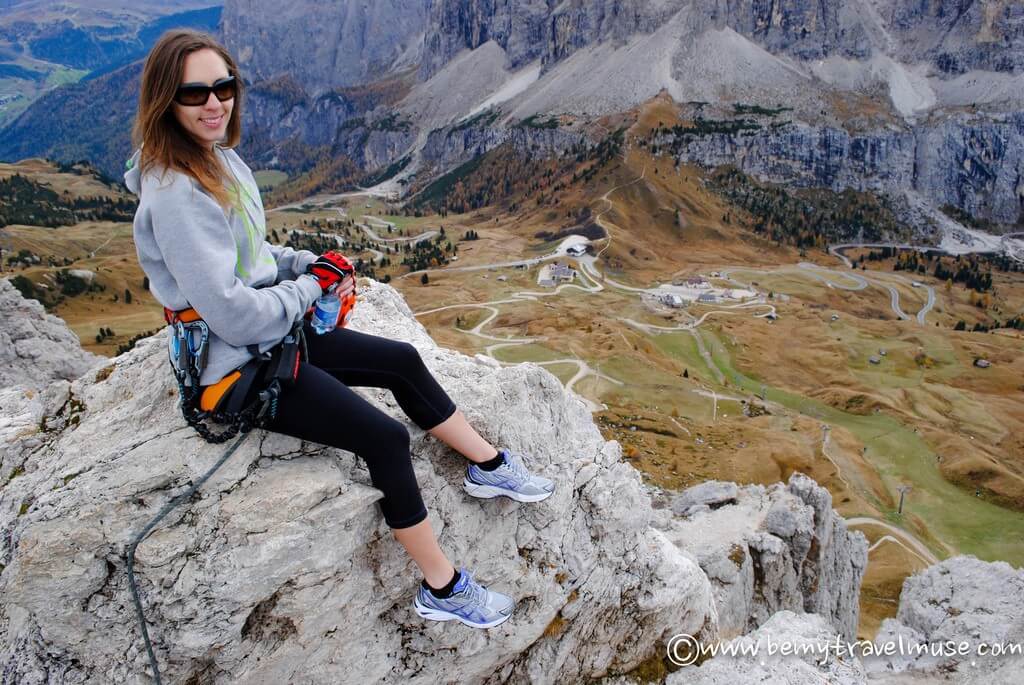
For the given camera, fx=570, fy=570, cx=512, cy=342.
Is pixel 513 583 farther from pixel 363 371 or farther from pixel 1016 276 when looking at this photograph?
pixel 1016 276

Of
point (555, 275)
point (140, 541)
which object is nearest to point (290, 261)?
point (140, 541)

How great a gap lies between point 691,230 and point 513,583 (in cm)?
18883

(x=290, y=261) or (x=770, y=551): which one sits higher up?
(x=290, y=261)

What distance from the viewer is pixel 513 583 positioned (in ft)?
28.6

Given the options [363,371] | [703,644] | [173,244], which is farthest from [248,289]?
[703,644]

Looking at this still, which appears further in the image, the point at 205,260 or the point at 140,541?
the point at 140,541

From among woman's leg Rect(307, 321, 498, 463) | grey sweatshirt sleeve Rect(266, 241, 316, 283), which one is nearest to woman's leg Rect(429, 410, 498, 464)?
woman's leg Rect(307, 321, 498, 463)

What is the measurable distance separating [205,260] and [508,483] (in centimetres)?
497

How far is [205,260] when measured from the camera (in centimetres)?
544

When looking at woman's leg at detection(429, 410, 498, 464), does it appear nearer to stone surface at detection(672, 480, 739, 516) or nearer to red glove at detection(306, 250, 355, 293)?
red glove at detection(306, 250, 355, 293)

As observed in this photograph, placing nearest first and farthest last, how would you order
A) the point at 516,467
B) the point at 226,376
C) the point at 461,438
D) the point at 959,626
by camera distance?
the point at 226,376 < the point at 461,438 < the point at 516,467 < the point at 959,626

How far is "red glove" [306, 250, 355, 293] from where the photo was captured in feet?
22.2

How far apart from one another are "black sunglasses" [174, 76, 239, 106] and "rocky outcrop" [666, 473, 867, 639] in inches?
702

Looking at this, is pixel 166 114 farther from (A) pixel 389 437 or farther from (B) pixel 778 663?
(B) pixel 778 663
